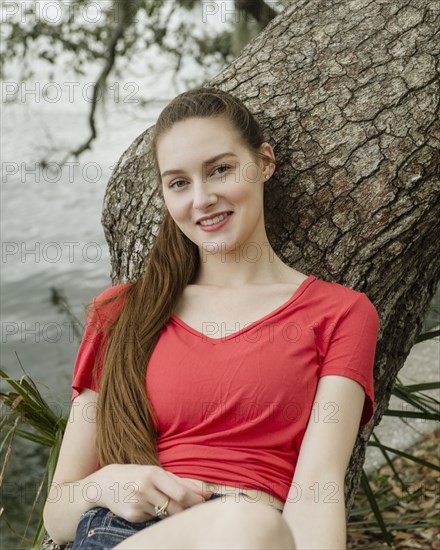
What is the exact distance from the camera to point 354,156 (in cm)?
240

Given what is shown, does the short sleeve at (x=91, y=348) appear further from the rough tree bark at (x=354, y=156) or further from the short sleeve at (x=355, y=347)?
the short sleeve at (x=355, y=347)

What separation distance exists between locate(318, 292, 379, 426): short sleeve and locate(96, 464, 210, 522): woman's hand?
1.43 feet

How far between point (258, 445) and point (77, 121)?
8295 millimetres

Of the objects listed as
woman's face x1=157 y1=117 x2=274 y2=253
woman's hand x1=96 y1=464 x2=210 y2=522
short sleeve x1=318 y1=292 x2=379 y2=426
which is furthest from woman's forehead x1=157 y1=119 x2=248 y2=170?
woman's hand x1=96 y1=464 x2=210 y2=522

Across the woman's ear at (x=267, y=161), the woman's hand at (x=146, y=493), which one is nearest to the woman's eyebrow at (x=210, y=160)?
the woman's ear at (x=267, y=161)

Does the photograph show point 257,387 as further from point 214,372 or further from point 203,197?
point 203,197

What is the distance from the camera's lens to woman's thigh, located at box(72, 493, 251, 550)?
190 centimetres

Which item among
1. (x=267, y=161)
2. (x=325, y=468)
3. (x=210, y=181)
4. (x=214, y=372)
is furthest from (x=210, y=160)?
(x=325, y=468)

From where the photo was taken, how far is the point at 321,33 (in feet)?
8.45

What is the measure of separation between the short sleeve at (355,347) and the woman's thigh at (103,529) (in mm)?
416

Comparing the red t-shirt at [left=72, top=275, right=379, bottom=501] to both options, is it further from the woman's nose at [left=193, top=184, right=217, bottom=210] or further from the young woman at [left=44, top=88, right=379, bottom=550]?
the woman's nose at [left=193, top=184, right=217, bottom=210]

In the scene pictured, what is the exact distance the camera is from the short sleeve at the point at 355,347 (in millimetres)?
2076

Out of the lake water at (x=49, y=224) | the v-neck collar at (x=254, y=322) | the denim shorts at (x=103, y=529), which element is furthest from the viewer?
the lake water at (x=49, y=224)

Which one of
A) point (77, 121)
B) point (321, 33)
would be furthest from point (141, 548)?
point (77, 121)
